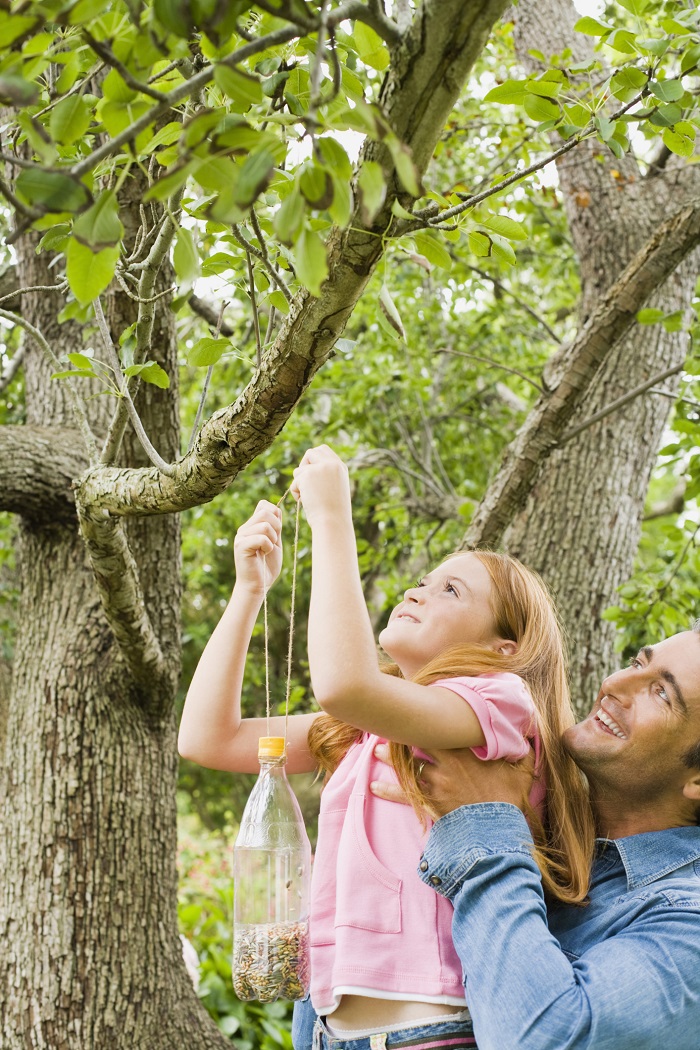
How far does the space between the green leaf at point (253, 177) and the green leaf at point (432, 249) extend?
0.38 metres

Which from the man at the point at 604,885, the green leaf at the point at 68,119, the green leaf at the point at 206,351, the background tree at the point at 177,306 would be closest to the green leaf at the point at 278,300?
the background tree at the point at 177,306

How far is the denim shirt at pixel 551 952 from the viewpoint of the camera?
1.25 metres

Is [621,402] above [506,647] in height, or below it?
above

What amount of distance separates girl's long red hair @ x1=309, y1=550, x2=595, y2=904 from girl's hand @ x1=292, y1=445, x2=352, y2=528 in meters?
0.34

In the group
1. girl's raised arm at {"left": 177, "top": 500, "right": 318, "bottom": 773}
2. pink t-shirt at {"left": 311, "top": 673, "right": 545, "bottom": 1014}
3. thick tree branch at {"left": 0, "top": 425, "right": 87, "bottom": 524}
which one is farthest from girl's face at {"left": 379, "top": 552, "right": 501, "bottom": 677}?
thick tree branch at {"left": 0, "top": 425, "right": 87, "bottom": 524}

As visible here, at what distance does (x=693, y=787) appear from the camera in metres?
1.58

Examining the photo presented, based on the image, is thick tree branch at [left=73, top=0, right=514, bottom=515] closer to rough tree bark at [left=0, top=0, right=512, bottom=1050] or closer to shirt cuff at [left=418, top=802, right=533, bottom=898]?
rough tree bark at [left=0, top=0, right=512, bottom=1050]

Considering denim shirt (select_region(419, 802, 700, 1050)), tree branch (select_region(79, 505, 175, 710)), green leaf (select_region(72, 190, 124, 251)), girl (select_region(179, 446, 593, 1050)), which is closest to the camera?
green leaf (select_region(72, 190, 124, 251))

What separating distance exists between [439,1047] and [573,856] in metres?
0.39

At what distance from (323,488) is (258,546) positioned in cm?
34

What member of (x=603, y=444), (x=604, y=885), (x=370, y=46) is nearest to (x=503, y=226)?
(x=370, y=46)

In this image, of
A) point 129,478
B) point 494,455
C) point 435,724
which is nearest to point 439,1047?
point 435,724

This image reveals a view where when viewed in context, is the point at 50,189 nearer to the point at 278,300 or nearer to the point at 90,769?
the point at 278,300

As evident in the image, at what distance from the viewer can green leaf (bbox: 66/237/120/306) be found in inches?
33.7
